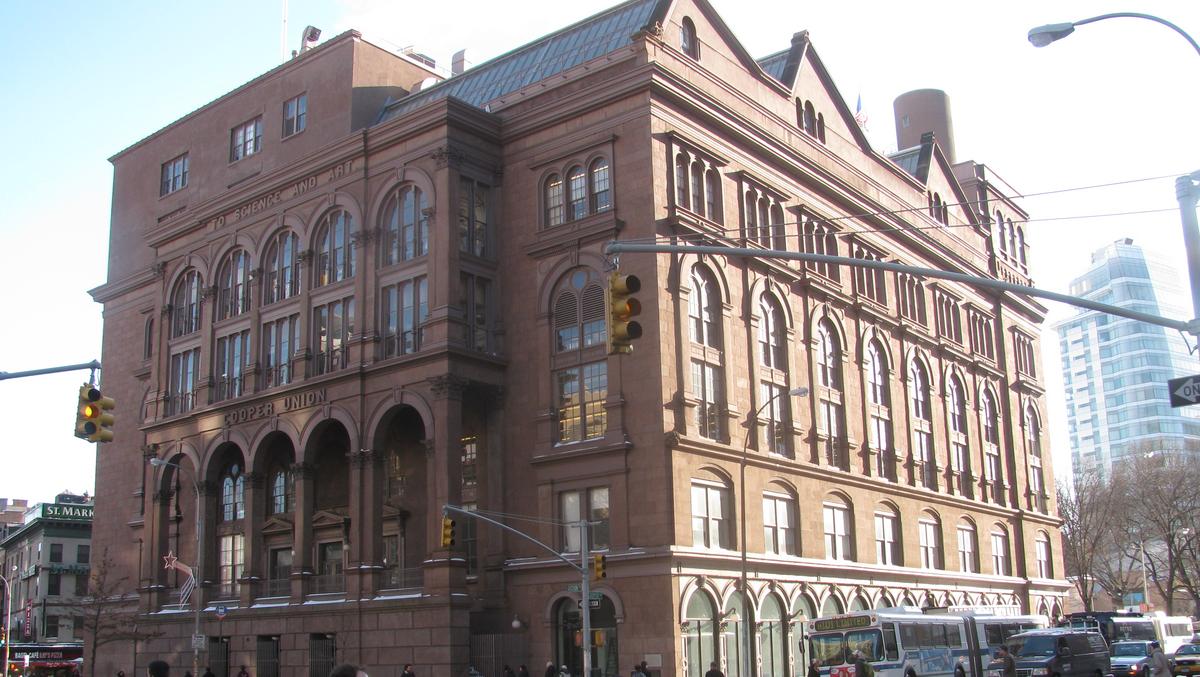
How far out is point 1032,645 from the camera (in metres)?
40.2

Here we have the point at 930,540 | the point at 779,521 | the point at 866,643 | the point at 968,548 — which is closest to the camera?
the point at 866,643

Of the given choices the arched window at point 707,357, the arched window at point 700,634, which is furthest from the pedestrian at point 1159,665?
the arched window at point 707,357

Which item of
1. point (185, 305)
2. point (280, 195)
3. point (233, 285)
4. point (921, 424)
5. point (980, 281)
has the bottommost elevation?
point (980, 281)

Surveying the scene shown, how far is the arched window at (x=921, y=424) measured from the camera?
2591 inches

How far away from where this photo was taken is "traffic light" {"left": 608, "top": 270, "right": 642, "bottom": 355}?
1991 cm

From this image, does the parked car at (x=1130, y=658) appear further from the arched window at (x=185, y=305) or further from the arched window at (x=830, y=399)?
the arched window at (x=185, y=305)

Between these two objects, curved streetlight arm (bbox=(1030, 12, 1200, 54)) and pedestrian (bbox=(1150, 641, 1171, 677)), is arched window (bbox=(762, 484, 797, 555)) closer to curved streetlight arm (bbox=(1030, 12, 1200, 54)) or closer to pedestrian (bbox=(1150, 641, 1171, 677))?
pedestrian (bbox=(1150, 641, 1171, 677))

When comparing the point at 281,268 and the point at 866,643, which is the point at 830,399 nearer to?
the point at 866,643

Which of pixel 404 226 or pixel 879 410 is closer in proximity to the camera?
pixel 404 226

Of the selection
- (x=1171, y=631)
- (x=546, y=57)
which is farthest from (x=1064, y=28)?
(x=1171, y=631)

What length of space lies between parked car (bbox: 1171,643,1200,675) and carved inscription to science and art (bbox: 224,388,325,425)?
36918 millimetres

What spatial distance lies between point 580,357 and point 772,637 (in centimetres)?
1388

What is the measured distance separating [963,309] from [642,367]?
37674mm

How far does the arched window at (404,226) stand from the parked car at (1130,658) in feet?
105
